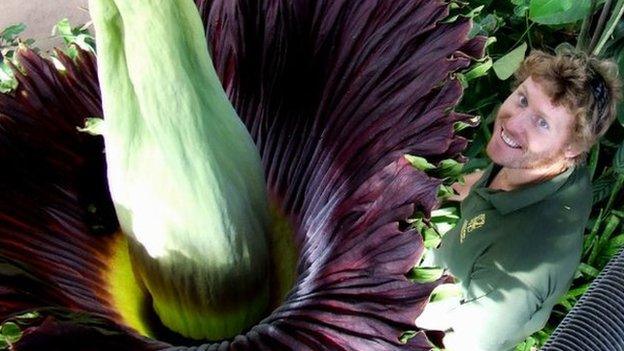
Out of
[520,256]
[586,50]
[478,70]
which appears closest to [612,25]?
[586,50]

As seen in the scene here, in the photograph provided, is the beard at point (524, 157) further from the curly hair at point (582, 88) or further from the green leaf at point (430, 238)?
the green leaf at point (430, 238)

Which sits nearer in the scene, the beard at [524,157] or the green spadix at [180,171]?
the green spadix at [180,171]

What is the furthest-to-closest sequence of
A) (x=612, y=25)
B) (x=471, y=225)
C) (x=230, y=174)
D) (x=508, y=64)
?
1. (x=508, y=64)
2. (x=612, y=25)
3. (x=471, y=225)
4. (x=230, y=174)

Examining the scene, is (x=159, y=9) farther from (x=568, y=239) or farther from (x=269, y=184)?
(x=568, y=239)

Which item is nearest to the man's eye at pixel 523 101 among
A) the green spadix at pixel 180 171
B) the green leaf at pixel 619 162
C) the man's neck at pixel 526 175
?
the man's neck at pixel 526 175

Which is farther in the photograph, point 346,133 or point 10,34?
point 10,34

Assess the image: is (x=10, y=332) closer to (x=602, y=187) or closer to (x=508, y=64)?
(x=508, y=64)

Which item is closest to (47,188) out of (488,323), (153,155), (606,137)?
(153,155)
